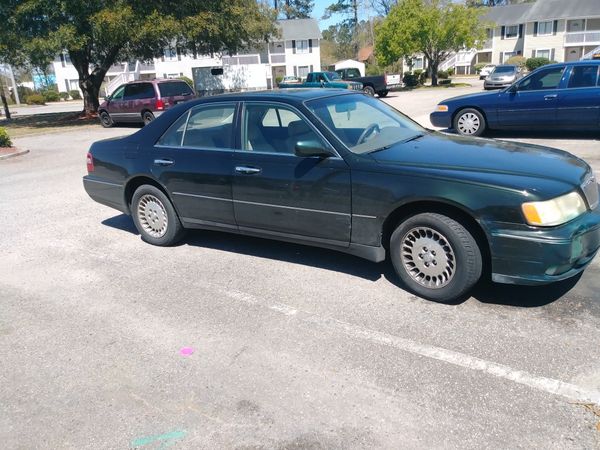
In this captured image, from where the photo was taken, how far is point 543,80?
426 inches

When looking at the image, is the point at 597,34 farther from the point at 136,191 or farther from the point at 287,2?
the point at 136,191

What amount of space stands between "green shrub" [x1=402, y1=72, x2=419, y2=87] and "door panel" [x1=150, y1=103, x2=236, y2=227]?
3851cm

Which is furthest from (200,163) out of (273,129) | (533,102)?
(533,102)

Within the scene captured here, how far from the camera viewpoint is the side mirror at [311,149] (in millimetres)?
4281

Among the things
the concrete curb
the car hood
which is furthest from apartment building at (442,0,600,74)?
the car hood

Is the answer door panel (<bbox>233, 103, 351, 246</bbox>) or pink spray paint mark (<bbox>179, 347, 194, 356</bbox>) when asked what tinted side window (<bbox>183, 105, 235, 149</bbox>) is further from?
pink spray paint mark (<bbox>179, 347, 194, 356</bbox>)

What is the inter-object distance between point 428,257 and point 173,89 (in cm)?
1773

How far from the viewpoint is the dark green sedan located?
12.0 feet

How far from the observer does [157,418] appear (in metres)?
2.97

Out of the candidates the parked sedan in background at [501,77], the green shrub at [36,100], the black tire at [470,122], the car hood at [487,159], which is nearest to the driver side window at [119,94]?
the black tire at [470,122]

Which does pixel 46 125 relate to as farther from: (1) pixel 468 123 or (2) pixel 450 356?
(2) pixel 450 356

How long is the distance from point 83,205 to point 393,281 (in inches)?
219

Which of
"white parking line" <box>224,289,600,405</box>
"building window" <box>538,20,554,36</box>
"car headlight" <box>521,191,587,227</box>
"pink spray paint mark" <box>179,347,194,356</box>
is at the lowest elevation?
"pink spray paint mark" <box>179,347,194,356</box>

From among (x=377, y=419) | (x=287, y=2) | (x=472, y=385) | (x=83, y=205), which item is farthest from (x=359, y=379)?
(x=287, y=2)
